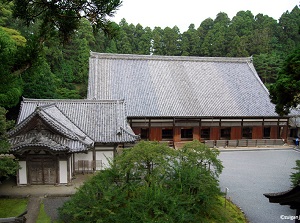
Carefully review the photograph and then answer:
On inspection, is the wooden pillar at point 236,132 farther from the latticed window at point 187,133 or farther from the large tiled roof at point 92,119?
the large tiled roof at point 92,119

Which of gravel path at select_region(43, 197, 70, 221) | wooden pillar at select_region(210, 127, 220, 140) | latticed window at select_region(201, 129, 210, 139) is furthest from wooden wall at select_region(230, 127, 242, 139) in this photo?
gravel path at select_region(43, 197, 70, 221)

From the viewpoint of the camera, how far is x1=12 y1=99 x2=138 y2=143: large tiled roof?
16.5 m

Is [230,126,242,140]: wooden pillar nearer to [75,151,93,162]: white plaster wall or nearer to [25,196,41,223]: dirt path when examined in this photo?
[75,151,93,162]: white plaster wall

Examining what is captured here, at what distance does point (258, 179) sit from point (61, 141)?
12.0 meters

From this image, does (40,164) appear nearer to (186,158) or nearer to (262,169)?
(186,158)

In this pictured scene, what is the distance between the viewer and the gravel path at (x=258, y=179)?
12023 mm

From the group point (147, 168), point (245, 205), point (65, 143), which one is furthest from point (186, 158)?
point (65, 143)

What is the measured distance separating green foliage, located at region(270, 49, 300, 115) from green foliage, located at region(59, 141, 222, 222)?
4535mm

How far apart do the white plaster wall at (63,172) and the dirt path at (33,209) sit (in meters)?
1.74

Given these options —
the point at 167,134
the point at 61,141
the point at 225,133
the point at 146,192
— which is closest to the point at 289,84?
the point at 146,192

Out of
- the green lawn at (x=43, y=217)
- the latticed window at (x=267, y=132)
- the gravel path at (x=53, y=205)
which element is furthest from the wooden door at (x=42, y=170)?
the latticed window at (x=267, y=132)

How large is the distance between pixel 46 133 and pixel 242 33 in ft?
171

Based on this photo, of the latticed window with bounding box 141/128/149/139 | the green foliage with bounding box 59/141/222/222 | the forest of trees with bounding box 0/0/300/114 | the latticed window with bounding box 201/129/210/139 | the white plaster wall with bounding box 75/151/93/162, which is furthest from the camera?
the forest of trees with bounding box 0/0/300/114

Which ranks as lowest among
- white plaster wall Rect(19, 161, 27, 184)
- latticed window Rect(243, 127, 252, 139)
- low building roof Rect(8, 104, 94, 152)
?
white plaster wall Rect(19, 161, 27, 184)
